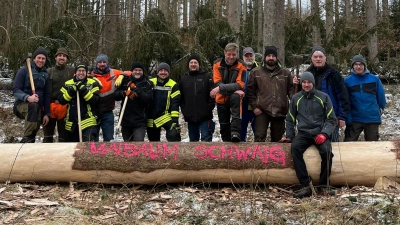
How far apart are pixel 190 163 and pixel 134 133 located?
4.76 ft

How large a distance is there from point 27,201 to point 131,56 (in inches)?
214

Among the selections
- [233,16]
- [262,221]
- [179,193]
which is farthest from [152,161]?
[233,16]

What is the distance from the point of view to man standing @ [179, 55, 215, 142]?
625 cm

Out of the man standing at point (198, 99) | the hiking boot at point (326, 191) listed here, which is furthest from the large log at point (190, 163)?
the man standing at point (198, 99)

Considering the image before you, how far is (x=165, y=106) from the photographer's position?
6.30 meters

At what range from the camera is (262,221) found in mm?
3771

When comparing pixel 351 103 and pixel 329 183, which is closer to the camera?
pixel 329 183

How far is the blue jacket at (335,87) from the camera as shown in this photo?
570 cm

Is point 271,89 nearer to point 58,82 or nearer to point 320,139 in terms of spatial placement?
point 320,139

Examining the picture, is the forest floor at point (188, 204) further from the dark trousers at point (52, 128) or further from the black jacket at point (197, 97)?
the dark trousers at point (52, 128)

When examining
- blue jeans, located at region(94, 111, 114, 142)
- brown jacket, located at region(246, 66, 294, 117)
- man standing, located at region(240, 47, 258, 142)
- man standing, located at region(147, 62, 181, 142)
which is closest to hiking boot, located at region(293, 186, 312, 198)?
brown jacket, located at region(246, 66, 294, 117)

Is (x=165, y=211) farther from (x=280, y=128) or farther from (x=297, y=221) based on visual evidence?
(x=280, y=128)

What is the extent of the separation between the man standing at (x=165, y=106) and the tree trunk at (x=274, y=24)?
270 centimetres

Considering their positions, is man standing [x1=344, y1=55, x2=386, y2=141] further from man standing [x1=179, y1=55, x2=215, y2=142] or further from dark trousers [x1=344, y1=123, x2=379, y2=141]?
man standing [x1=179, y1=55, x2=215, y2=142]
